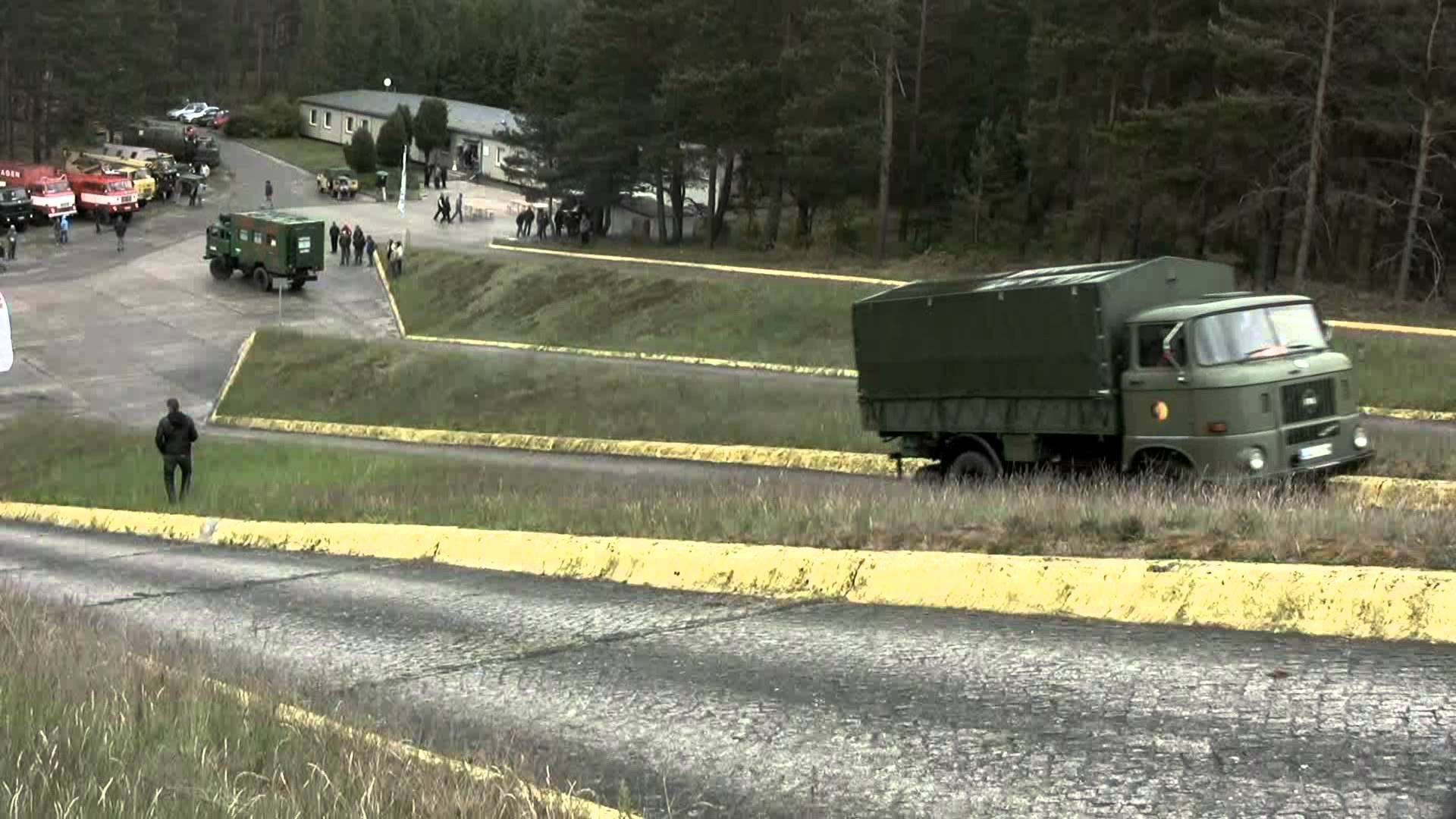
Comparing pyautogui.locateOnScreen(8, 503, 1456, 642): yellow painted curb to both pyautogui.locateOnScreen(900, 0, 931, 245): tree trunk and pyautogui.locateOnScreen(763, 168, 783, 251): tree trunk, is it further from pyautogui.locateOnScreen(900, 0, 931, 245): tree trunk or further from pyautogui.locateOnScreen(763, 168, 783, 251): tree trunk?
pyautogui.locateOnScreen(763, 168, 783, 251): tree trunk

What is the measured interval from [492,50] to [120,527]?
124 m

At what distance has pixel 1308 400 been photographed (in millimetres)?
13984

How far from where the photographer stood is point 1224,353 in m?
14.0

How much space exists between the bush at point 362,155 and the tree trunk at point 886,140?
5343 cm

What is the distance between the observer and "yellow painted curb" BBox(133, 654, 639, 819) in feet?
15.4

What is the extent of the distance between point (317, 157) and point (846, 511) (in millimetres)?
106127

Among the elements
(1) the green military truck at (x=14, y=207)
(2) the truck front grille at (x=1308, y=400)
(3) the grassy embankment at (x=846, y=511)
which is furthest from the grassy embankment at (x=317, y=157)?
(2) the truck front grille at (x=1308, y=400)

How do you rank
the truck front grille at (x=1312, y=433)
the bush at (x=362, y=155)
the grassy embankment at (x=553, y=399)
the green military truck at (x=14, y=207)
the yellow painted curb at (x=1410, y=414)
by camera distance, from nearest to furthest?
the truck front grille at (x=1312, y=433) → the yellow painted curb at (x=1410, y=414) → the grassy embankment at (x=553, y=399) → the green military truck at (x=14, y=207) → the bush at (x=362, y=155)

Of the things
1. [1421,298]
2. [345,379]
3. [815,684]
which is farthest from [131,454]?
[1421,298]

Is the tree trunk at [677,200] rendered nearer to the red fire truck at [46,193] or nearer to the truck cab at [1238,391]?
the red fire truck at [46,193]

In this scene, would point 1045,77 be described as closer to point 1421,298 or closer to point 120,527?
point 1421,298

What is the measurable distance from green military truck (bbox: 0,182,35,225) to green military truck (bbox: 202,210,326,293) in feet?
57.3

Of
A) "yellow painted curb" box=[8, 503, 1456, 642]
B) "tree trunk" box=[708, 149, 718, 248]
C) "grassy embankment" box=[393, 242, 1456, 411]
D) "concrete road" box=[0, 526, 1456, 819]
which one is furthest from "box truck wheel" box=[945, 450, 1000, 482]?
"tree trunk" box=[708, 149, 718, 248]

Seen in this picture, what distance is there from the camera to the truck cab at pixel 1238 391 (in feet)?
44.9
